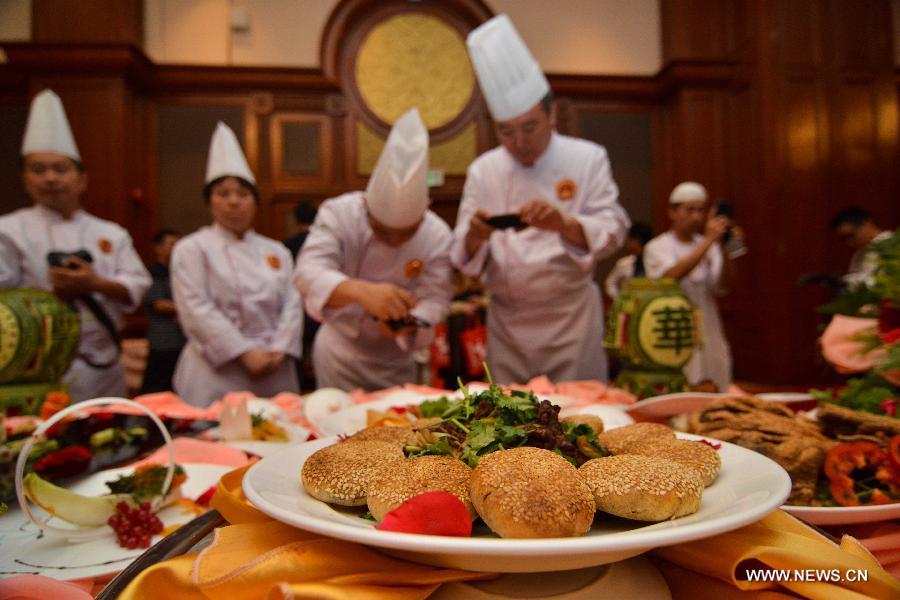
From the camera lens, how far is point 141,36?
520cm

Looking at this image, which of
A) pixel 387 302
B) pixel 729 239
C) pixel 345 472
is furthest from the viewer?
pixel 729 239

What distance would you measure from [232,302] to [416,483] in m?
2.09

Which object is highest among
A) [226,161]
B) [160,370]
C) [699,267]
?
[226,161]

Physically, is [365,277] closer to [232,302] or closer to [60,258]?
[232,302]

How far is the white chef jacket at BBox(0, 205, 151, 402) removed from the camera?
2148 millimetres

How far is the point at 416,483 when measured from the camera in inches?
18.7

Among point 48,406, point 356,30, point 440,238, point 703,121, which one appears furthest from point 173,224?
point 703,121

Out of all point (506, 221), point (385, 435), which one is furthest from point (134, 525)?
point (506, 221)

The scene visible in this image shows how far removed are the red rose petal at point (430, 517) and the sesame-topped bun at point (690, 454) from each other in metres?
0.23

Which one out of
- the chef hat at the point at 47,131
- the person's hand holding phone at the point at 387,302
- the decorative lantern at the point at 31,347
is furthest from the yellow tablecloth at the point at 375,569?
the chef hat at the point at 47,131

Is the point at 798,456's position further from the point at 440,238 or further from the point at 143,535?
the point at 440,238

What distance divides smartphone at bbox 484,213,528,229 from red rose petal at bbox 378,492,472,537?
1.38 meters

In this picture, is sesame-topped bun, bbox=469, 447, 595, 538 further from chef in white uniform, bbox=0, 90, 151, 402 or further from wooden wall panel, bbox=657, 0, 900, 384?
wooden wall panel, bbox=657, 0, 900, 384

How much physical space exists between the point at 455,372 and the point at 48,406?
3389 mm
